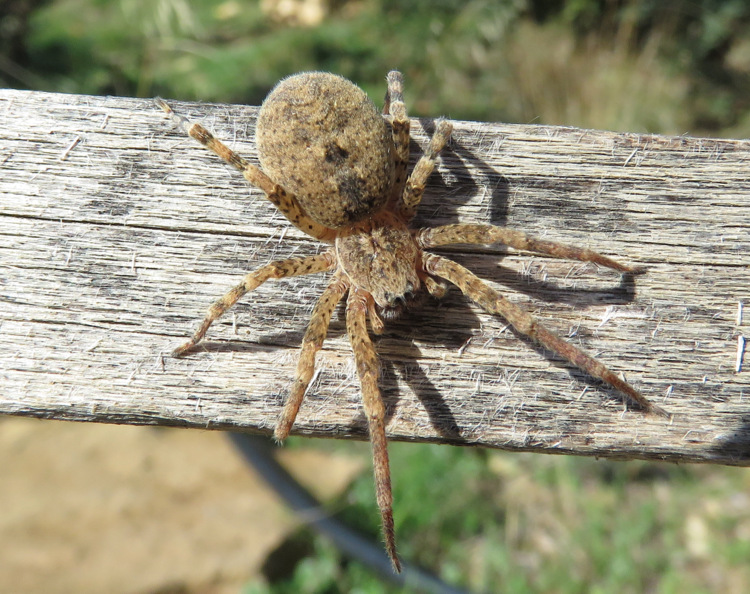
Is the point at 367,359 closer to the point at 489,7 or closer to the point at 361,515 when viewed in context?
the point at 361,515

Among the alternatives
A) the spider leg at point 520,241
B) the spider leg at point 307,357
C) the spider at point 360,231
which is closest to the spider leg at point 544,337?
the spider at point 360,231

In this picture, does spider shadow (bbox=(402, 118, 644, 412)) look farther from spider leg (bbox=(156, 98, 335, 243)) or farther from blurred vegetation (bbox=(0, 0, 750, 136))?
blurred vegetation (bbox=(0, 0, 750, 136))

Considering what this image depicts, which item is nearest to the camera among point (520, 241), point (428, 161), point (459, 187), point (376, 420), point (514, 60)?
point (376, 420)

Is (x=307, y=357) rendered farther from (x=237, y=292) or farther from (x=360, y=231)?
(x=360, y=231)

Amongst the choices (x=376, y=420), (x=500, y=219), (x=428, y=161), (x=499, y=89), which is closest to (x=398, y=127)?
(x=428, y=161)

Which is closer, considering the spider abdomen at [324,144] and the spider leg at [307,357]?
the spider leg at [307,357]

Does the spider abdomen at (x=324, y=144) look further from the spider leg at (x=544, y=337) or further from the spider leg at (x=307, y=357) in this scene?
the spider leg at (x=544, y=337)
